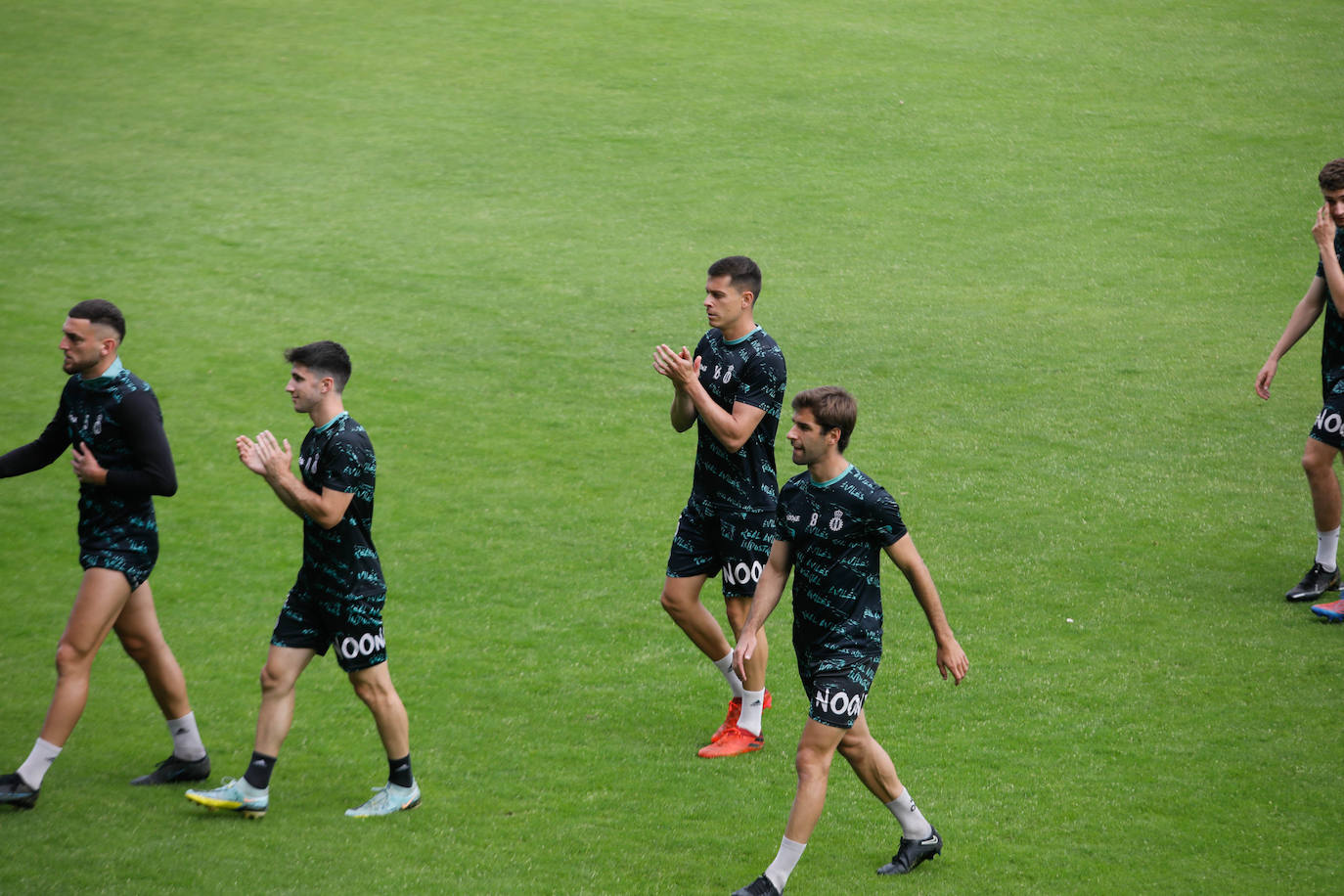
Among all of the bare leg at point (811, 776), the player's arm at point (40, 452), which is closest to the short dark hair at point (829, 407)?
the bare leg at point (811, 776)

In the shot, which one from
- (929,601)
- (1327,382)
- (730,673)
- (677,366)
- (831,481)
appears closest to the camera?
(929,601)

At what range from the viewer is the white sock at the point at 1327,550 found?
8.65m

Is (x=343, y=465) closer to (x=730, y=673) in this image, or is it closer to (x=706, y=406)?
(x=706, y=406)

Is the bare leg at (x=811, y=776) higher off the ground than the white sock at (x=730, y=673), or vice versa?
the bare leg at (x=811, y=776)

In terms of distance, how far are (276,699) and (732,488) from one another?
102 inches

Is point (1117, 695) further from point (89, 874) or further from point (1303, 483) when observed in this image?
point (89, 874)

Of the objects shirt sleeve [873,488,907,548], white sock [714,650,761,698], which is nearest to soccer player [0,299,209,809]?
white sock [714,650,761,698]

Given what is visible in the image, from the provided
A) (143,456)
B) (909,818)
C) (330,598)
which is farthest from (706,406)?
(143,456)

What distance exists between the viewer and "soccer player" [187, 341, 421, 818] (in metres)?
5.99

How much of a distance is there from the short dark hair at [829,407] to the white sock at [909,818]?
1625 mm

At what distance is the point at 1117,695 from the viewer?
7520 mm

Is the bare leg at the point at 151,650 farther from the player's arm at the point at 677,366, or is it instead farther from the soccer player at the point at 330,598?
the player's arm at the point at 677,366

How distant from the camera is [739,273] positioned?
695cm

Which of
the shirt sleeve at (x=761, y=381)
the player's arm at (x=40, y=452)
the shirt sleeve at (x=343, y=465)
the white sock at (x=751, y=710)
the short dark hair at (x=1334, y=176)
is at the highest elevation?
the short dark hair at (x=1334, y=176)
